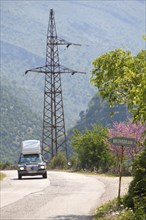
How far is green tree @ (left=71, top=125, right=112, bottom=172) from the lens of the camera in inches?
2354

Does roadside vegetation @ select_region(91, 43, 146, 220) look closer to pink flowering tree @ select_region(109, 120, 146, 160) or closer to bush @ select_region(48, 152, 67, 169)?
pink flowering tree @ select_region(109, 120, 146, 160)

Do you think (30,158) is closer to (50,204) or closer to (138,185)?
(50,204)

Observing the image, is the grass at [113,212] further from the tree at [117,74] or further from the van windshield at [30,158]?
the van windshield at [30,158]

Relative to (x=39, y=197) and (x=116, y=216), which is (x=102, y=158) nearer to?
(x=39, y=197)

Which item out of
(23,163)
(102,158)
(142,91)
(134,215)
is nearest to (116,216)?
(134,215)

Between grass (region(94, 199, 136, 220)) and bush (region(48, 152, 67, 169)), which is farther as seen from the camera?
bush (region(48, 152, 67, 169))

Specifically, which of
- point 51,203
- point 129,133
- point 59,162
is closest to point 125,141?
point 51,203

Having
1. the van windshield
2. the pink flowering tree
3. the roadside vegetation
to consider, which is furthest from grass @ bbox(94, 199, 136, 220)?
the pink flowering tree

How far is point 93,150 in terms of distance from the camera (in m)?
61.7

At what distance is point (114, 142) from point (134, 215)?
5.60 metres

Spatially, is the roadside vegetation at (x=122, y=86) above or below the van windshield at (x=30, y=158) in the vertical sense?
above

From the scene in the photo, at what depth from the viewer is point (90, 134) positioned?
62.5 meters

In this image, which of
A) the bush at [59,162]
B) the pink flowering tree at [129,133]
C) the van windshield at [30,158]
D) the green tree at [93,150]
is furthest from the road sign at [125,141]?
the bush at [59,162]

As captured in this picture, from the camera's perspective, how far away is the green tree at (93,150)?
5978cm
